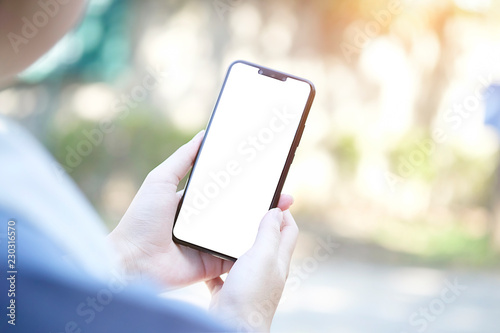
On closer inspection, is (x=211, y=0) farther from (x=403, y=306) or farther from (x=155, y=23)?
(x=403, y=306)

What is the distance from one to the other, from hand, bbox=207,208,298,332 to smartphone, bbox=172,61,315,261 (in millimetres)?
138

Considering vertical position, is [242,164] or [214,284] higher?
[242,164]

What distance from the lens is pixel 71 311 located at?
336 mm

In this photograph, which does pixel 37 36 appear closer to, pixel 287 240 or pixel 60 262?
pixel 60 262

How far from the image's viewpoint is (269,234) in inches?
30.1

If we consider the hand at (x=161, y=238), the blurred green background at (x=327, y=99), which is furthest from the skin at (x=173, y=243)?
the blurred green background at (x=327, y=99)

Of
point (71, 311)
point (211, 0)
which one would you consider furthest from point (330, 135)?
point (71, 311)

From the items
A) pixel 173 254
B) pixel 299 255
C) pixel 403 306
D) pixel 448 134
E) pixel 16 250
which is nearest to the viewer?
pixel 16 250

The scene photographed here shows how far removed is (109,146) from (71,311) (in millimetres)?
2806

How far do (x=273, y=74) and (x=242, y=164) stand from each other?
0.54 feet

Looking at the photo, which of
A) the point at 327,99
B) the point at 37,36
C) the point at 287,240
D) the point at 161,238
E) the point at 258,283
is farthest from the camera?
the point at 327,99

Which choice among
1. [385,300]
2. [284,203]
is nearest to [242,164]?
[284,203]

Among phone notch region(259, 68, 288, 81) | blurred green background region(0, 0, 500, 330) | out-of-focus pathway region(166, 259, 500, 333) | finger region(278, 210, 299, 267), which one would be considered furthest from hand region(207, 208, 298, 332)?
blurred green background region(0, 0, 500, 330)

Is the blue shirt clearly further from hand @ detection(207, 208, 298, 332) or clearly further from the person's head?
hand @ detection(207, 208, 298, 332)
